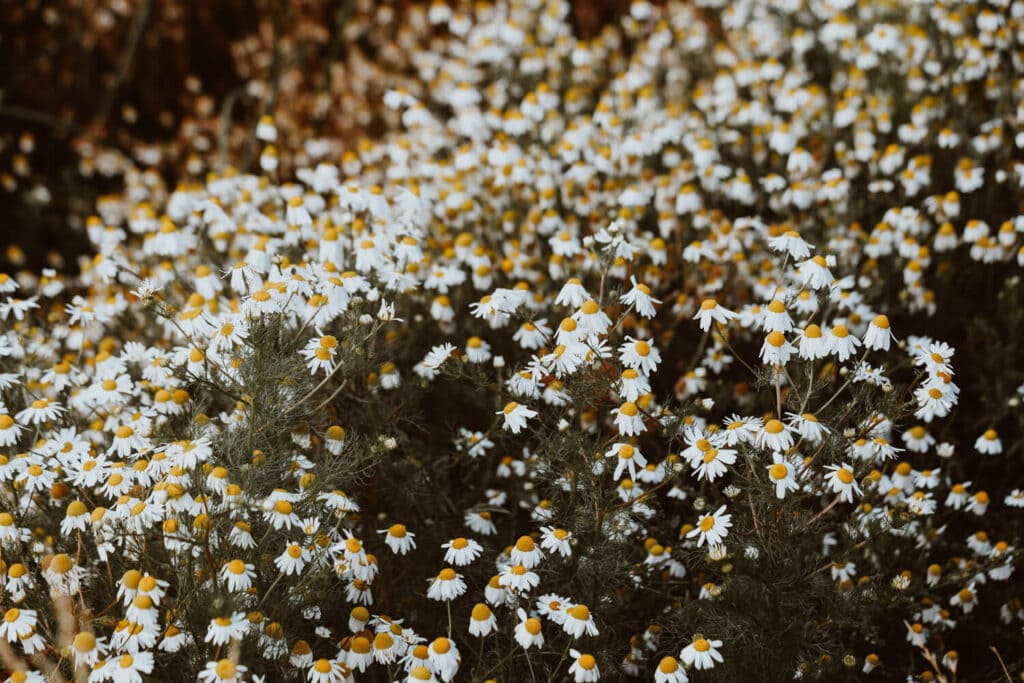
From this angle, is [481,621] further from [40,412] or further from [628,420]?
[40,412]

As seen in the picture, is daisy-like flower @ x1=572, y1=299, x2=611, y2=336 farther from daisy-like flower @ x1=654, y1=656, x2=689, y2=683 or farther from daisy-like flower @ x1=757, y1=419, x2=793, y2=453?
daisy-like flower @ x1=654, y1=656, x2=689, y2=683

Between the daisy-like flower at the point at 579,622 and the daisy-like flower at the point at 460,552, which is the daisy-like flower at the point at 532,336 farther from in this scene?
the daisy-like flower at the point at 579,622

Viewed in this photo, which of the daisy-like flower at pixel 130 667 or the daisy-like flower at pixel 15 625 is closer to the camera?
the daisy-like flower at pixel 130 667

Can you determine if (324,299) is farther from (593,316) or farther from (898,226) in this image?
(898,226)

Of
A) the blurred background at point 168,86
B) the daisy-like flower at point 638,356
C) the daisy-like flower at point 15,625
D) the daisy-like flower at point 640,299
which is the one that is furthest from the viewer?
the blurred background at point 168,86

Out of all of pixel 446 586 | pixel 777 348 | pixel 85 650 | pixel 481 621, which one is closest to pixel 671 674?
pixel 481 621

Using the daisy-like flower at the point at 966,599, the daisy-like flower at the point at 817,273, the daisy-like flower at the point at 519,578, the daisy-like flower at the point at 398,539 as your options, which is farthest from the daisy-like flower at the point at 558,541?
the daisy-like flower at the point at 966,599
